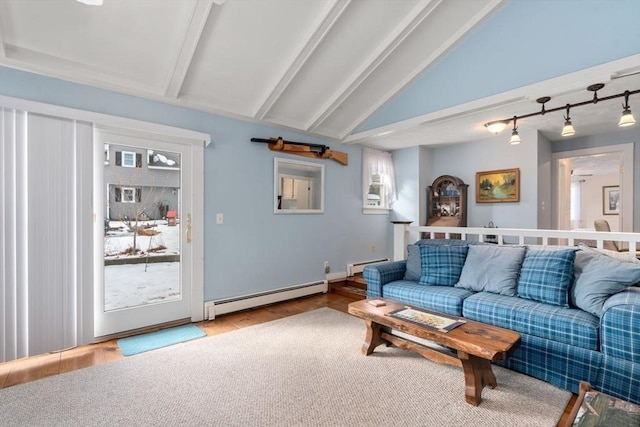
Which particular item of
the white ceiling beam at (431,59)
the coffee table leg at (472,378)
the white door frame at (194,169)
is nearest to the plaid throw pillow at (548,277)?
the coffee table leg at (472,378)

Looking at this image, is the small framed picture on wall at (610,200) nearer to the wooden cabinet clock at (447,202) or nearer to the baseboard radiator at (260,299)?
the wooden cabinet clock at (447,202)

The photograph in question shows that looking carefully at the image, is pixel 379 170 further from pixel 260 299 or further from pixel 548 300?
pixel 548 300

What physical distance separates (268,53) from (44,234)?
2.53 m

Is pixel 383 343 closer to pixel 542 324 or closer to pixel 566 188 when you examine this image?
pixel 542 324

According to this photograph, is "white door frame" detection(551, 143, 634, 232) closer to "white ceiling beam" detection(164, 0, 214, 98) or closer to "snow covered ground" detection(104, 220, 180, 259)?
"white ceiling beam" detection(164, 0, 214, 98)

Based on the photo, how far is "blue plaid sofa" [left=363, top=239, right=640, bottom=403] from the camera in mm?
1877

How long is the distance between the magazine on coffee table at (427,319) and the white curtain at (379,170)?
2987mm

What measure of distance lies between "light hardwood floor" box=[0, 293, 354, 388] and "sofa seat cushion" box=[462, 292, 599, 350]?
167 centimetres

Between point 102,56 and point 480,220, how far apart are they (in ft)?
17.9

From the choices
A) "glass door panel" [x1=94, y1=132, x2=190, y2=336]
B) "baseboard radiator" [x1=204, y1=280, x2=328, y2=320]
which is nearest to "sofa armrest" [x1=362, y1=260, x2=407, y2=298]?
"baseboard radiator" [x1=204, y1=280, x2=328, y2=320]

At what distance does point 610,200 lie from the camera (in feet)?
31.0

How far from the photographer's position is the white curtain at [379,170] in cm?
520

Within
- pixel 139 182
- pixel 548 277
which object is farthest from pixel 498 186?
pixel 139 182

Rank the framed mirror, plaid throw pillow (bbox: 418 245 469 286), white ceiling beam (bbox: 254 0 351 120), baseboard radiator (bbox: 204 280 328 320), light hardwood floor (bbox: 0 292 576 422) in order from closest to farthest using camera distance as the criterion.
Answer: light hardwood floor (bbox: 0 292 576 422)
white ceiling beam (bbox: 254 0 351 120)
plaid throw pillow (bbox: 418 245 469 286)
baseboard radiator (bbox: 204 280 328 320)
the framed mirror
